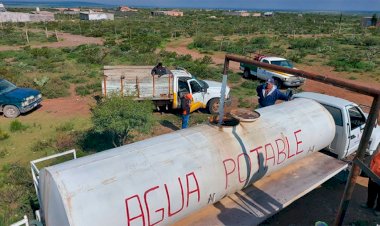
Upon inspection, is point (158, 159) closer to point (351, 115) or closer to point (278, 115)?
point (278, 115)

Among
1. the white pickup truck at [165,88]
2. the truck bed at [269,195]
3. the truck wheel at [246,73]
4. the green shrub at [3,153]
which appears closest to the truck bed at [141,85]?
the white pickup truck at [165,88]

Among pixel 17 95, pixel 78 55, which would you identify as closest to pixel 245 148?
pixel 17 95

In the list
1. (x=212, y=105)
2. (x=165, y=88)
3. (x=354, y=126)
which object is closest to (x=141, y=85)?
(x=165, y=88)

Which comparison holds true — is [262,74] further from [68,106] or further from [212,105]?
[68,106]

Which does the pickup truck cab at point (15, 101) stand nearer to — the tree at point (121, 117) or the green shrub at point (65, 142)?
the green shrub at point (65, 142)

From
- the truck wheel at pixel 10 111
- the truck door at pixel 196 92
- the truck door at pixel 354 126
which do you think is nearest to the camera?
the truck door at pixel 354 126

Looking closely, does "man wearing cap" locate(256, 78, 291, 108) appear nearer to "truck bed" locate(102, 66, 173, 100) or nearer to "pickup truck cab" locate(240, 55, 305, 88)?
"truck bed" locate(102, 66, 173, 100)

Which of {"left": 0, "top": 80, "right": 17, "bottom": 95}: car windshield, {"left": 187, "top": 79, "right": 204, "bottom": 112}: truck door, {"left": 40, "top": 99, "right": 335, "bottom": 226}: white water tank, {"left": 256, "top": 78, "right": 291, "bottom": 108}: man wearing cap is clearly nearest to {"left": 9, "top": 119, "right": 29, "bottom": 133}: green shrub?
{"left": 0, "top": 80, "right": 17, "bottom": 95}: car windshield

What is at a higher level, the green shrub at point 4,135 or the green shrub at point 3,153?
the green shrub at point 4,135

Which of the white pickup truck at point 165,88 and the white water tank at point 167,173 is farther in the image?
the white pickup truck at point 165,88

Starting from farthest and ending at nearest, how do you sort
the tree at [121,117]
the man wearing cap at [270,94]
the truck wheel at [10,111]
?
the truck wheel at [10,111] < the man wearing cap at [270,94] < the tree at [121,117]
